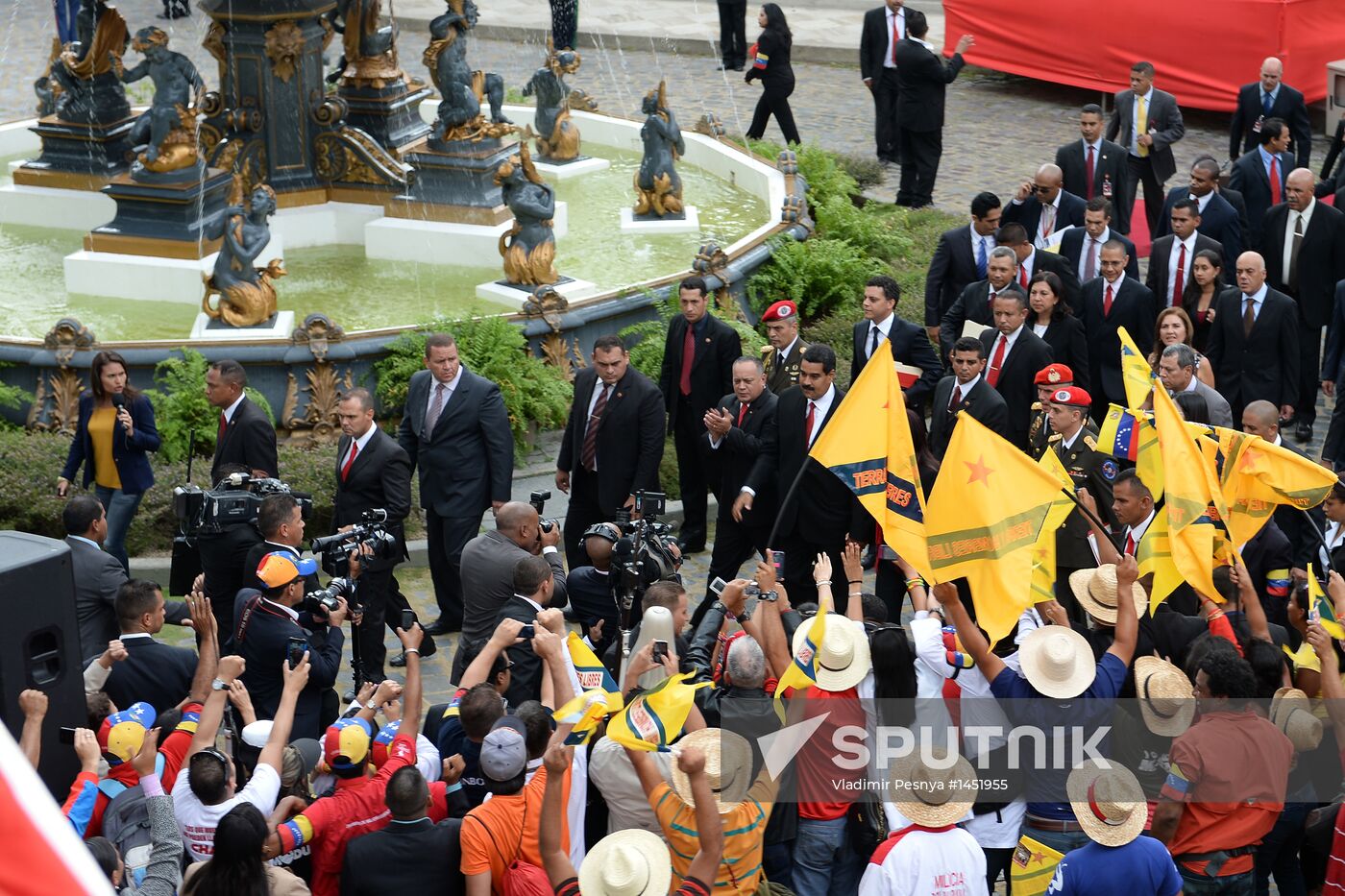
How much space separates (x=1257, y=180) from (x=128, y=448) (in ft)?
34.7

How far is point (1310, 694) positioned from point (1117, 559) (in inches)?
57.4

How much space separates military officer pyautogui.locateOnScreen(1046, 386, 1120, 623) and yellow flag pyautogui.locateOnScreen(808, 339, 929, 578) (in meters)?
1.21

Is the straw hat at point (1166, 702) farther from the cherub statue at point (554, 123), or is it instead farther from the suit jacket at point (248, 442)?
the cherub statue at point (554, 123)

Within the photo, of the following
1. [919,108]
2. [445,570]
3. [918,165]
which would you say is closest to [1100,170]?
[919,108]

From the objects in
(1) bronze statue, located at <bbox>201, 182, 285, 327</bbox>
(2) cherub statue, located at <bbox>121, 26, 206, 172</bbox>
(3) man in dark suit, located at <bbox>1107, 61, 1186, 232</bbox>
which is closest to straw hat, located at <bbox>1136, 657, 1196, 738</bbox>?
(1) bronze statue, located at <bbox>201, 182, 285, 327</bbox>

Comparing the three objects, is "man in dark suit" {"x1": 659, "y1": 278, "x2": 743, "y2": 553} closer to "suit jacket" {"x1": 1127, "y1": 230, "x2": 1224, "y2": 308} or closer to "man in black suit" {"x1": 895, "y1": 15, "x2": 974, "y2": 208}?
"suit jacket" {"x1": 1127, "y1": 230, "x2": 1224, "y2": 308}

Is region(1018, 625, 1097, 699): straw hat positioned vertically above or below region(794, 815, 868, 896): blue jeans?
above

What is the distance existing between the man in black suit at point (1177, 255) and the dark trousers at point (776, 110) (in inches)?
354

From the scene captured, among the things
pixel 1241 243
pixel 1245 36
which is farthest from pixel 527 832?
pixel 1245 36

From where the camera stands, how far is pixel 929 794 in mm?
6621

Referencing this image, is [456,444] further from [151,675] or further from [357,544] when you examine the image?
[151,675]

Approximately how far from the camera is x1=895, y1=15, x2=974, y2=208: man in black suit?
20125 millimetres

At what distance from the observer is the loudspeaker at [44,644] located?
24.3 ft

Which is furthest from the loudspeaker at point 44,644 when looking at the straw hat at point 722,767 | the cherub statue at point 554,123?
the cherub statue at point 554,123
